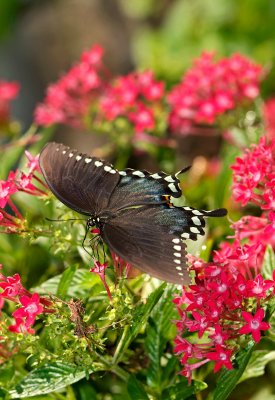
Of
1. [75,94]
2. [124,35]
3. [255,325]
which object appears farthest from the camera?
[124,35]

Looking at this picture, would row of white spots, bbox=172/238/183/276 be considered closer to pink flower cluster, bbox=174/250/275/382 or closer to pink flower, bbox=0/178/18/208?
pink flower cluster, bbox=174/250/275/382

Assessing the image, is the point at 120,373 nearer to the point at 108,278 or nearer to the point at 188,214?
the point at 108,278

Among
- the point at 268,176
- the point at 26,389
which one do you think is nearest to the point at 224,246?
the point at 268,176

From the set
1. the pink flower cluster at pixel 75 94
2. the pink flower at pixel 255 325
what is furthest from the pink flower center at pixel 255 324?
the pink flower cluster at pixel 75 94

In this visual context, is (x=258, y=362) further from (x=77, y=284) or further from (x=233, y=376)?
(x=77, y=284)

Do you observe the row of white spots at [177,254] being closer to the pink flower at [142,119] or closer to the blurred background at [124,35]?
the pink flower at [142,119]

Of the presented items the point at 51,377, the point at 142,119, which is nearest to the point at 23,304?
the point at 51,377
